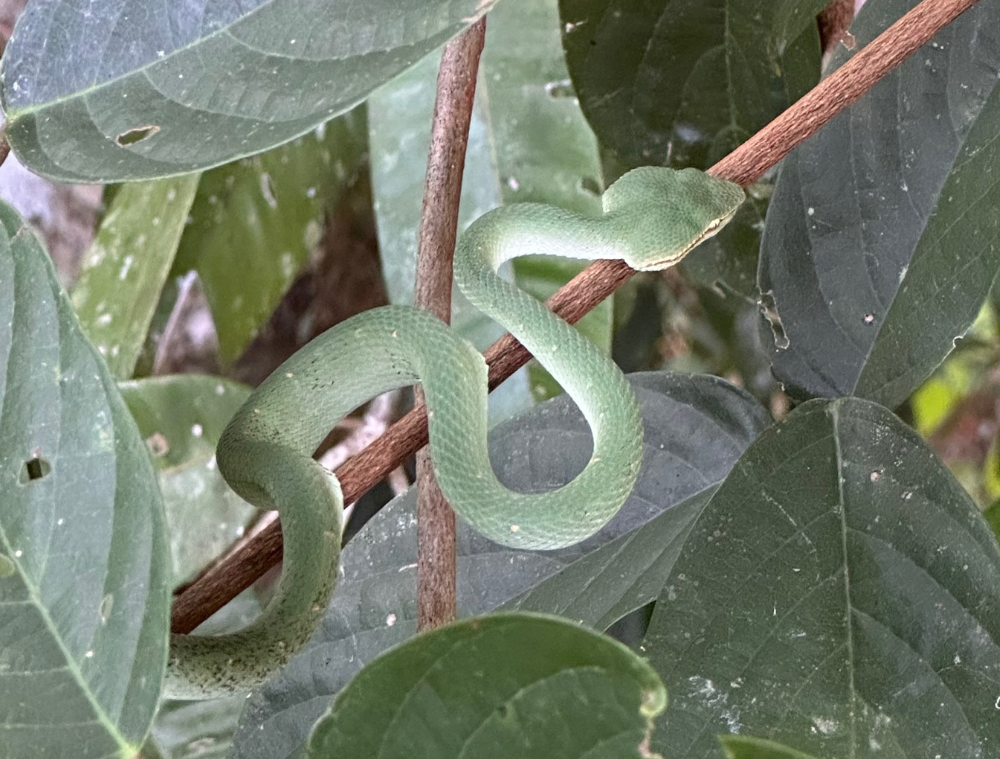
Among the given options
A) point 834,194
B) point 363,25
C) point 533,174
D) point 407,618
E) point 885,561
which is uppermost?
point 363,25

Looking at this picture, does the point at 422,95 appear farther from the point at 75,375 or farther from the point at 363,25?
the point at 75,375

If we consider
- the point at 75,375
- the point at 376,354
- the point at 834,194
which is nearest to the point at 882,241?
the point at 834,194

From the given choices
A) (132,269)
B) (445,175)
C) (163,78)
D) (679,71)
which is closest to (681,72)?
(679,71)

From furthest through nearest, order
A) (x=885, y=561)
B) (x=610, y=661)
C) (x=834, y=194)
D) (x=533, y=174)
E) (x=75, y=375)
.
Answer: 1. (x=533, y=174)
2. (x=834, y=194)
3. (x=885, y=561)
4. (x=75, y=375)
5. (x=610, y=661)

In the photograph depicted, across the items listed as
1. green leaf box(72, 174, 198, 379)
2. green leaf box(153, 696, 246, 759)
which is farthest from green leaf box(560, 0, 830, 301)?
green leaf box(153, 696, 246, 759)

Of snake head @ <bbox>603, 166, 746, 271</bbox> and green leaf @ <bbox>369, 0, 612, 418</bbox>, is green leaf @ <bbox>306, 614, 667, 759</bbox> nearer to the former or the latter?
snake head @ <bbox>603, 166, 746, 271</bbox>

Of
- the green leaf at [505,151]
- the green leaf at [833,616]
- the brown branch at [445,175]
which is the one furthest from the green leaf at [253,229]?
the green leaf at [833,616]
